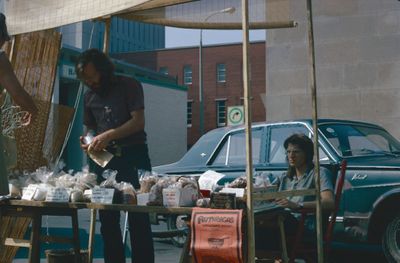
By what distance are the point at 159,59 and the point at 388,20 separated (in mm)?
49077

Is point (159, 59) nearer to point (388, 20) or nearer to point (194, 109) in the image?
point (194, 109)

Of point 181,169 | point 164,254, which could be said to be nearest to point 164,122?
point 181,169

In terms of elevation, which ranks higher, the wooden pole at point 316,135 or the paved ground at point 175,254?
the wooden pole at point 316,135

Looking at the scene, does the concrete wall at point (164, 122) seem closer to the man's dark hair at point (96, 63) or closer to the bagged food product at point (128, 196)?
the man's dark hair at point (96, 63)

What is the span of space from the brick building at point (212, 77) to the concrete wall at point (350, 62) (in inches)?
1558

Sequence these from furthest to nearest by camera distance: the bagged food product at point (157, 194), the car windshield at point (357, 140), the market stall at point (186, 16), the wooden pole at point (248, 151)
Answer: the car windshield at point (357, 140) < the bagged food product at point (157, 194) < the market stall at point (186, 16) < the wooden pole at point (248, 151)

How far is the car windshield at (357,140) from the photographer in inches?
335

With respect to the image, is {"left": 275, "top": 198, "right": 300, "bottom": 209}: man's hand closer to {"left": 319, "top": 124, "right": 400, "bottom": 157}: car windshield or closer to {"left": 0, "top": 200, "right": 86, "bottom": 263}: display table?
{"left": 0, "top": 200, "right": 86, "bottom": 263}: display table

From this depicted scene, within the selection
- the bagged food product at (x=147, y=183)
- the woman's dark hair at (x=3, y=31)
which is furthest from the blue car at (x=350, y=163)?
the woman's dark hair at (x=3, y=31)

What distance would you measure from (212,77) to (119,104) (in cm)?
6035

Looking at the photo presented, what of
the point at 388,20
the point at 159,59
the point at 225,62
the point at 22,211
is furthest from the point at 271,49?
the point at 159,59

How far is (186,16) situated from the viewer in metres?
6.79

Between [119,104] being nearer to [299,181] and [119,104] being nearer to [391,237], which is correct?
[299,181]

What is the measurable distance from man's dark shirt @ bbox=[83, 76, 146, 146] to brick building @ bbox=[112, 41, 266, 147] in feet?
185
